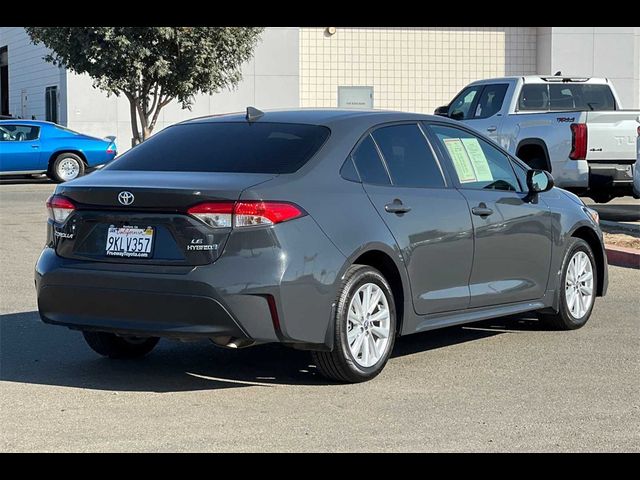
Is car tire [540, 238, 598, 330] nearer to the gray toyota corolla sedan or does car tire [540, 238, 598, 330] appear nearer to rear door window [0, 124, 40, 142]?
the gray toyota corolla sedan

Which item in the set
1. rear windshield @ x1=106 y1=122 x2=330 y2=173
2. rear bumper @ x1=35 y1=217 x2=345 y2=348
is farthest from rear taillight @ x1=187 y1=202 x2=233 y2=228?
rear windshield @ x1=106 y1=122 x2=330 y2=173

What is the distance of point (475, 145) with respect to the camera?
852 cm

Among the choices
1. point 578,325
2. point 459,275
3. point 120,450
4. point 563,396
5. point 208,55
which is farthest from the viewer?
point 208,55

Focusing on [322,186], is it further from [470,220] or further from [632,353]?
[632,353]

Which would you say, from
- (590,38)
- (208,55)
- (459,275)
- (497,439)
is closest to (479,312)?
(459,275)

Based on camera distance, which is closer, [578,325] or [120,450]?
[120,450]

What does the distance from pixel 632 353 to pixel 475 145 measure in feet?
6.00

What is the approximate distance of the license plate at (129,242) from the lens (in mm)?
6828

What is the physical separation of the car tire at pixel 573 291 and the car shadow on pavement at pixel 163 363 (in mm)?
498

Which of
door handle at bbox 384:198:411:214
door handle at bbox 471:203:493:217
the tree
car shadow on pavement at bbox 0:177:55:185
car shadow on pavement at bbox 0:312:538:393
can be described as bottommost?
car shadow on pavement at bbox 0:177:55:185

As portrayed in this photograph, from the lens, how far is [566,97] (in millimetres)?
19250

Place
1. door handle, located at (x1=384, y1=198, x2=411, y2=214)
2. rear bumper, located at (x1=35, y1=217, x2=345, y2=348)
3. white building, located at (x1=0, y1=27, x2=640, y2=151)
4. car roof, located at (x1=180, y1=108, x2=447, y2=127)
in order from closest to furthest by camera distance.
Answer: rear bumper, located at (x1=35, y1=217, x2=345, y2=348) → door handle, located at (x1=384, y1=198, x2=411, y2=214) → car roof, located at (x1=180, y1=108, x2=447, y2=127) → white building, located at (x1=0, y1=27, x2=640, y2=151)

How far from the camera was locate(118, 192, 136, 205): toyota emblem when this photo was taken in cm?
687

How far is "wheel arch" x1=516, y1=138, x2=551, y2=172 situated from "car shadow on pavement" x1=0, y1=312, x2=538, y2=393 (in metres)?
8.29
